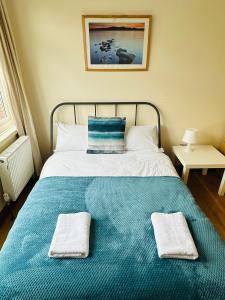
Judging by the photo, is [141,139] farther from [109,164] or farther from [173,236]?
[173,236]

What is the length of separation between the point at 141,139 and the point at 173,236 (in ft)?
4.24

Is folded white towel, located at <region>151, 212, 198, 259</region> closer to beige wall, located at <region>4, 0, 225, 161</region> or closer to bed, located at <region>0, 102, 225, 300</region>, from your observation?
bed, located at <region>0, 102, 225, 300</region>

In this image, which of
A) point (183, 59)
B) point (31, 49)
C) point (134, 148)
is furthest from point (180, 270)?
point (31, 49)

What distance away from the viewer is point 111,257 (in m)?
1.08

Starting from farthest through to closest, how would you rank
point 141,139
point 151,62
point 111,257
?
point 141,139 < point 151,62 < point 111,257

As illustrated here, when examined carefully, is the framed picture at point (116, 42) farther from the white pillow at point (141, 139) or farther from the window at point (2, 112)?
the window at point (2, 112)

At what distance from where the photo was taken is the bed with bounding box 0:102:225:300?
0.94 meters

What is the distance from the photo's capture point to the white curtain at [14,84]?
181 centimetres

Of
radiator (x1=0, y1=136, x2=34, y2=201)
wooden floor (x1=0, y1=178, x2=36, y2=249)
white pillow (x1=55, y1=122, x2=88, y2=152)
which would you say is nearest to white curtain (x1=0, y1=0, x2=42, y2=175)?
radiator (x1=0, y1=136, x2=34, y2=201)

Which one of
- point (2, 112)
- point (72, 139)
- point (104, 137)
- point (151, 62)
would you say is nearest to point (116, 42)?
point (151, 62)

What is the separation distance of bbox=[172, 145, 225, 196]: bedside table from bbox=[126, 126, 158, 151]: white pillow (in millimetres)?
343

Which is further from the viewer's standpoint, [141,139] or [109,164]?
[141,139]

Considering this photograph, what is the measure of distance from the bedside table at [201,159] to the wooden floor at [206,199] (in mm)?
144

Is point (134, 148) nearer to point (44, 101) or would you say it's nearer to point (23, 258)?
point (44, 101)
